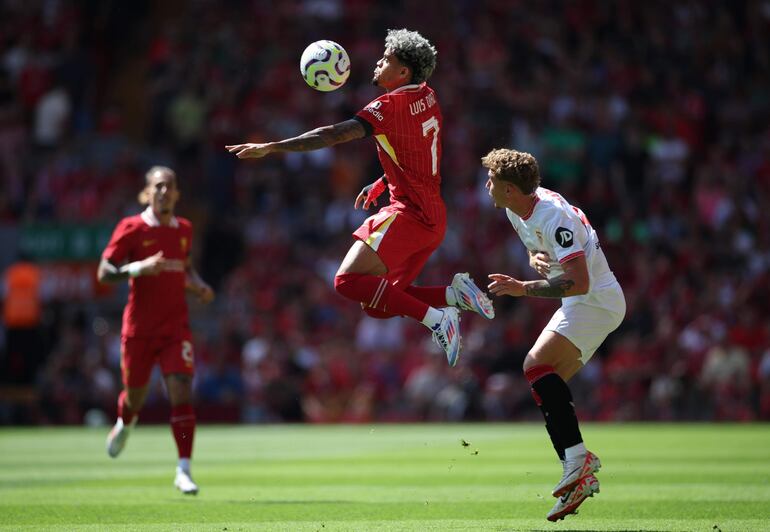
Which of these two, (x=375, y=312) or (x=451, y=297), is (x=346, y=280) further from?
(x=451, y=297)

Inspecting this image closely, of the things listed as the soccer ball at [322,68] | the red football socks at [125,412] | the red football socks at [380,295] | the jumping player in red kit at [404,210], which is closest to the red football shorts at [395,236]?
the jumping player in red kit at [404,210]

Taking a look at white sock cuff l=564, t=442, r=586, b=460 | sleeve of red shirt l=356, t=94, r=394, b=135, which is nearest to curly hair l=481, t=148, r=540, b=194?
sleeve of red shirt l=356, t=94, r=394, b=135

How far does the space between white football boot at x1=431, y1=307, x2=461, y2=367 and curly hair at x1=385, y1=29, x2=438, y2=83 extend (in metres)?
1.81

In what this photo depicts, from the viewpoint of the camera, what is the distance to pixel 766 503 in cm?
964

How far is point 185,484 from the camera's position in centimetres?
1063

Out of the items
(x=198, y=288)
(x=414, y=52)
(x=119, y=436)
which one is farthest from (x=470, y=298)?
(x=119, y=436)

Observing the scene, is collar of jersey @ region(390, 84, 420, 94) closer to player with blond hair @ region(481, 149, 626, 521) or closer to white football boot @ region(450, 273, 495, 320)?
player with blond hair @ region(481, 149, 626, 521)

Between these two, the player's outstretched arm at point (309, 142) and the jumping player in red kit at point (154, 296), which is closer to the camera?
the player's outstretched arm at point (309, 142)

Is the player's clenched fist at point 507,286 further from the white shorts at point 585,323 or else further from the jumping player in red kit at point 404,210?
the jumping player in red kit at point 404,210

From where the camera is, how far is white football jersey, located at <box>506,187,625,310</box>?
27.9 feet

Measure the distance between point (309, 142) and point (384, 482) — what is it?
4.74 metres

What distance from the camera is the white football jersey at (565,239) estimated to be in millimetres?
8508

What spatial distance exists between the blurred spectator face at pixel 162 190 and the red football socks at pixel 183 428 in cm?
185

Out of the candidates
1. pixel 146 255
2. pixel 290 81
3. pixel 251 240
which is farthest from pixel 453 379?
pixel 146 255
